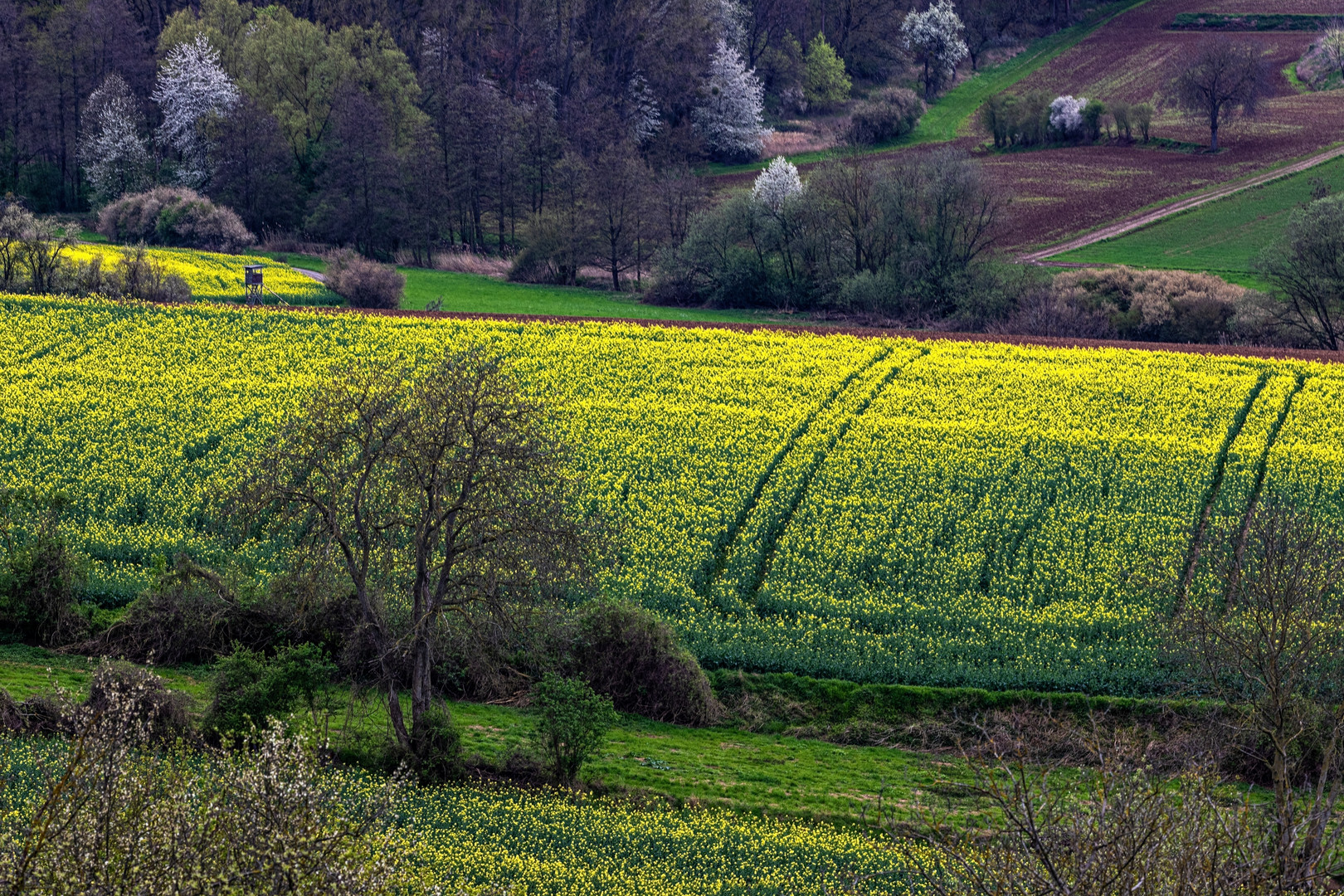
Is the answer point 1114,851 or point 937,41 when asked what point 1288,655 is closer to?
point 1114,851

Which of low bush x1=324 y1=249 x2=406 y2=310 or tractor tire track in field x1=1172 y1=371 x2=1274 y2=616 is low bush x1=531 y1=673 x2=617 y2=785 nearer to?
tractor tire track in field x1=1172 y1=371 x2=1274 y2=616

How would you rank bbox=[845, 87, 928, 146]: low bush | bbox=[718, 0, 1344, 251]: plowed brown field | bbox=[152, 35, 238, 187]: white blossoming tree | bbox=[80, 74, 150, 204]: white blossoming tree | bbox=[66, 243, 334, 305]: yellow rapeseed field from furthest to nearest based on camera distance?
1. bbox=[845, 87, 928, 146]: low bush
2. bbox=[152, 35, 238, 187]: white blossoming tree
3. bbox=[80, 74, 150, 204]: white blossoming tree
4. bbox=[718, 0, 1344, 251]: plowed brown field
5. bbox=[66, 243, 334, 305]: yellow rapeseed field

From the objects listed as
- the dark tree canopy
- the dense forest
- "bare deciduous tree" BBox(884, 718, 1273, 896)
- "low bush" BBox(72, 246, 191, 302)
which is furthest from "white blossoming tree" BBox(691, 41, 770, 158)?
"bare deciduous tree" BBox(884, 718, 1273, 896)

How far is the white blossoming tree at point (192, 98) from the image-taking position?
327ft

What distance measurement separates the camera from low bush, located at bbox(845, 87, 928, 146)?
118 metres

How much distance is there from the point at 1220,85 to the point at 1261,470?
248 feet

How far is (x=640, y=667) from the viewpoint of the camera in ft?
98.6

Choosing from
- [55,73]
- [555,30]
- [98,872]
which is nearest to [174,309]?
[98,872]

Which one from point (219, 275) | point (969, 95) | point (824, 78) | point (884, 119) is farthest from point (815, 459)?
point (969, 95)

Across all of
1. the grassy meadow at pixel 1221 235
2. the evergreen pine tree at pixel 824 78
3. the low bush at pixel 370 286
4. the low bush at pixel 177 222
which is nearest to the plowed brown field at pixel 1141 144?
the grassy meadow at pixel 1221 235

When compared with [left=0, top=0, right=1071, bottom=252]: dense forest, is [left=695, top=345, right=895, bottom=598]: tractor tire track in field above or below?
below

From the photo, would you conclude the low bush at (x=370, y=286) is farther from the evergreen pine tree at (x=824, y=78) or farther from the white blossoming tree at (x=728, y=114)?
the evergreen pine tree at (x=824, y=78)

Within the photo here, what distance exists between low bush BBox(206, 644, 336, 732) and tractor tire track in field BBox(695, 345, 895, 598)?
12.6m

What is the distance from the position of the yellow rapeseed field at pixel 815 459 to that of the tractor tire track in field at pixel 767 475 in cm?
10
